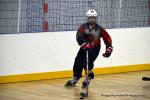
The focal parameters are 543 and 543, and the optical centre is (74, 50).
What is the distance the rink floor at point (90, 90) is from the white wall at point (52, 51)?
1.05ft

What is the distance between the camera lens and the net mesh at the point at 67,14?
34.1 ft

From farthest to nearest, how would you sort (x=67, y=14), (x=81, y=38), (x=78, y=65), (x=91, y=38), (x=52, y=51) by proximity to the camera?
(x=67, y=14)
(x=52, y=51)
(x=78, y=65)
(x=91, y=38)
(x=81, y=38)

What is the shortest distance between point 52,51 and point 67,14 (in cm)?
94

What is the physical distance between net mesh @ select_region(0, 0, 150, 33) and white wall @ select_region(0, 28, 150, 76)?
19cm

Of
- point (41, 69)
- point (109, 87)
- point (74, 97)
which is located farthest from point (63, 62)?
point (74, 97)

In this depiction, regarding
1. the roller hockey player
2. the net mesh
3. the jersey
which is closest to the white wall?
the net mesh

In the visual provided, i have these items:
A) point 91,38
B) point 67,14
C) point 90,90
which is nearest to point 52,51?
point 67,14

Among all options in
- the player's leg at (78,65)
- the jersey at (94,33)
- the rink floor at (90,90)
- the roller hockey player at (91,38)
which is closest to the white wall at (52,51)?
the rink floor at (90,90)

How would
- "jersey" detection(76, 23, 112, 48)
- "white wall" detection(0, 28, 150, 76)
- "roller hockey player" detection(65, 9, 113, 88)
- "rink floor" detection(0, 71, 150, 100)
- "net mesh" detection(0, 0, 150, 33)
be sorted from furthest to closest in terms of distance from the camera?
"net mesh" detection(0, 0, 150, 33)
"white wall" detection(0, 28, 150, 76)
"jersey" detection(76, 23, 112, 48)
"roller hockey player" detection(65, 9, 113, 88)
"rink floor" detection(0, 71, 150, 100)

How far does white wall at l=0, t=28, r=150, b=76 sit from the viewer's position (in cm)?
1016

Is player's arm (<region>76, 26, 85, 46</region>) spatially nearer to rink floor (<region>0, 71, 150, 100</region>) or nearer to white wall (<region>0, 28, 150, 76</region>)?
rink floor (<region>0, 71, 150, 100</region>)

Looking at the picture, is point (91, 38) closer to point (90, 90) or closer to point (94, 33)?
point (94, 33)

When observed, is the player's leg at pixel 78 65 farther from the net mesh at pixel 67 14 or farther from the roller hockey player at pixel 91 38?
the net mesh at pixel 67 14

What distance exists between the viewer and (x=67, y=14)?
1128cm
